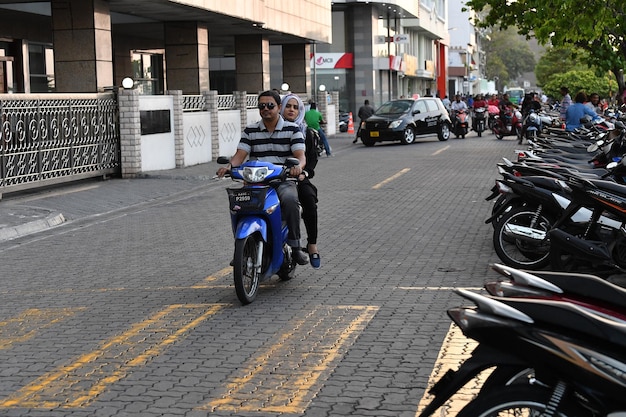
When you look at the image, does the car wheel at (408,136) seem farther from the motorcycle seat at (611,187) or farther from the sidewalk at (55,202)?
the motorcycle seat at (611,187)

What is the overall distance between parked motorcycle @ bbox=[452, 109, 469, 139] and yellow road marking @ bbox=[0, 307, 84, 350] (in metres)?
30.8

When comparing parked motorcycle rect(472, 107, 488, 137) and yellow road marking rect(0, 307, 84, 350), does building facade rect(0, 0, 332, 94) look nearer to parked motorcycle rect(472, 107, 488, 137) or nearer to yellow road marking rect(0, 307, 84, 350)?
parked motorcycle rect(472, 107, 488, 137)

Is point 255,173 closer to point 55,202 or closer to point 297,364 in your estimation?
point 297,364

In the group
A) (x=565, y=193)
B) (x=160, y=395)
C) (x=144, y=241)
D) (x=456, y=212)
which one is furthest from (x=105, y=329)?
(x=456, y=212)

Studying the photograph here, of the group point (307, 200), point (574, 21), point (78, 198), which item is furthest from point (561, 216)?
point (574, 21)

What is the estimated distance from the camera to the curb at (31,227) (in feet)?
44.0

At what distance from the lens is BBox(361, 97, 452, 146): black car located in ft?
113

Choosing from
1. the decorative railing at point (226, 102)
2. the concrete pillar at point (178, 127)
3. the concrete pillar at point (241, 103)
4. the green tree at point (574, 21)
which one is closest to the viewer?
the green tree at point (574, 21)

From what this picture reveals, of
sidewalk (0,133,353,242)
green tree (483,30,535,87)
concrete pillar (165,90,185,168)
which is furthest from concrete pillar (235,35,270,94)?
green tree (483,30,535,87)

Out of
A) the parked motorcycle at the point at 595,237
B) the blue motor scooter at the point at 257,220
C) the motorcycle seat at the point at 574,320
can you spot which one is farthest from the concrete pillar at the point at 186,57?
the motorcycle seat at the point at 574,320

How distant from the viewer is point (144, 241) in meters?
12.5

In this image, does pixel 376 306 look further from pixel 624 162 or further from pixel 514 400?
pixel 514 400

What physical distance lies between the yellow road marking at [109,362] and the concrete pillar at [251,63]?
27.9 meters

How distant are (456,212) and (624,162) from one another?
4921mm
